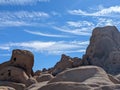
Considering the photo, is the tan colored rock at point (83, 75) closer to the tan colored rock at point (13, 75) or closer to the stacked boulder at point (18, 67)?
the stacked boulder at point (18, 67)

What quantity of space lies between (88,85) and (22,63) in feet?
110

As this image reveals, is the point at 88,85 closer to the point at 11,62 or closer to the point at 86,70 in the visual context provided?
the point at 86,70

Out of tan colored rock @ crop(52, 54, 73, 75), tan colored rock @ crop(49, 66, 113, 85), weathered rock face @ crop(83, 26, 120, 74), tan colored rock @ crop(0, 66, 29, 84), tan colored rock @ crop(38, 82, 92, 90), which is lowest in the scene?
tan colored rock @ crop(38, 82, 92, 90)

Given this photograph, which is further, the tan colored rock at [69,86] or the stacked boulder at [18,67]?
the stacked boulder at [18,67]

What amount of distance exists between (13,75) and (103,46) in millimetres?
25691

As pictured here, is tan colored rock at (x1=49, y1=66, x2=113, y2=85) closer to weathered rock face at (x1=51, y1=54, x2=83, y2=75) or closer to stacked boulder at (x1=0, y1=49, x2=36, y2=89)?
stacked boulder at (x1=0, y1=49, x2=36, y2=89)

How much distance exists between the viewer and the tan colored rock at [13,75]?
4194 cm

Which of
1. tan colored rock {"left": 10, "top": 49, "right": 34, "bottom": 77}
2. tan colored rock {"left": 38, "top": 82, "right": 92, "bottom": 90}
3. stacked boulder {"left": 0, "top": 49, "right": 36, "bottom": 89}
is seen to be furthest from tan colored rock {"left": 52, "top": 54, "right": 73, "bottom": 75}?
tan colored rock {"left": 38, "top": 82, "right": 92, "bottom": 90}

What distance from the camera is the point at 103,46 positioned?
207 feet

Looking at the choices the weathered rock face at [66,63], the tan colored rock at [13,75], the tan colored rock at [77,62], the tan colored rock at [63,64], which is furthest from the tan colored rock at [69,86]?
the tan colored rock at [77,62]

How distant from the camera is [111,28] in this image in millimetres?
65062

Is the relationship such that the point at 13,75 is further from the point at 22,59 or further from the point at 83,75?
→ the point at 83,75

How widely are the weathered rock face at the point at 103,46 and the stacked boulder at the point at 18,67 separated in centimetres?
1624

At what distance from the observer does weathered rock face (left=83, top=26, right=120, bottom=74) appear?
195 ft
